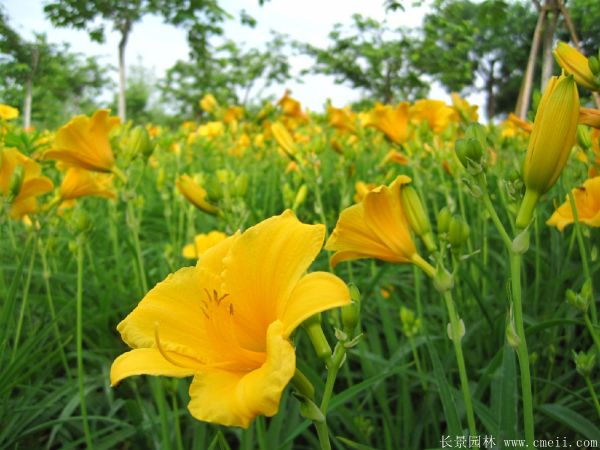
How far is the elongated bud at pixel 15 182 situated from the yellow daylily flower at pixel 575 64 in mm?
1325

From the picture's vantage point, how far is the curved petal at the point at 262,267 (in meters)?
0.68

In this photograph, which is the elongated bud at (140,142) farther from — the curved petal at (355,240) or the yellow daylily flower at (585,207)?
the yellow daylily flower at (585,207)

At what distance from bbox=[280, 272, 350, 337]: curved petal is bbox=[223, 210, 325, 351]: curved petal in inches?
1.5

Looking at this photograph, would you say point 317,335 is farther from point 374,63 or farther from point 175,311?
point 374,63

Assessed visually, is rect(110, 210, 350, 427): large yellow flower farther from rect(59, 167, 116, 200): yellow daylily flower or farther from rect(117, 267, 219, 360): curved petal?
rect(59, 167, 116, 200): yellow daylily flower

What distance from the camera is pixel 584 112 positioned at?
1078mm

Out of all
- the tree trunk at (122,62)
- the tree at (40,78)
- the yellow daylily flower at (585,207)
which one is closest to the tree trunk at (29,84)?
the tree at (40,78)

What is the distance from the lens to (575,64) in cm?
116

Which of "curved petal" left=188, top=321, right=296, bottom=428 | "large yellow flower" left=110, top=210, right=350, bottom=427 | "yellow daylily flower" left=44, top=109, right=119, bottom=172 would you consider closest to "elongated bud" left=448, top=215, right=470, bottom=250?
"large yellow flower" left=110, top=210, right=350, bottom=427

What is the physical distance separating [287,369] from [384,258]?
41cm

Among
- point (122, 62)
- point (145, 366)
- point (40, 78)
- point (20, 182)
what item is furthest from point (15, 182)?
point (122, 62)

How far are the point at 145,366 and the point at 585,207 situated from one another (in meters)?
1.16

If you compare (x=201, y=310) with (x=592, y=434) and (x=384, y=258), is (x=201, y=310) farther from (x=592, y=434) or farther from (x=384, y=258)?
(x=592, y=434)

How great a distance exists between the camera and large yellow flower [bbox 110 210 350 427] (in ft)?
1.92
